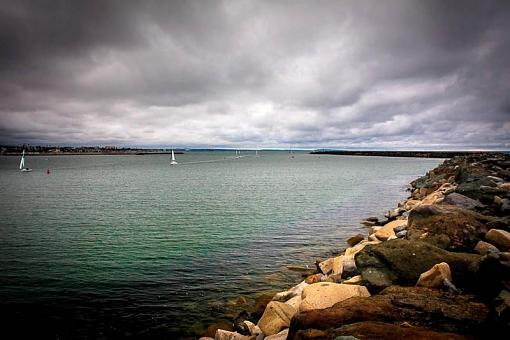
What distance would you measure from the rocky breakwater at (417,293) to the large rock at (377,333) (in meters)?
0.02

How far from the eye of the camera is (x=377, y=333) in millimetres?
5504

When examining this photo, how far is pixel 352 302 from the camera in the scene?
7.04 m

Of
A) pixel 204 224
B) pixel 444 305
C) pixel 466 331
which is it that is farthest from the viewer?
pixel 204 224

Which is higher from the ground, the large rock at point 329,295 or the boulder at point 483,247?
the boulder at point 483,247

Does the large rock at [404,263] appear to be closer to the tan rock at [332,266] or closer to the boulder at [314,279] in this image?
the tan rock at [332,266]

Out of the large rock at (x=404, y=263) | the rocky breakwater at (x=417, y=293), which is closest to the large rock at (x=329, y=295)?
the rocky breakwater at (x=417, y=293)

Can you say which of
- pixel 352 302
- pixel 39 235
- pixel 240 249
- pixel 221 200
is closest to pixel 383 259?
pixel 352 302

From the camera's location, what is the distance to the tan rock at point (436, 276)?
7602mm

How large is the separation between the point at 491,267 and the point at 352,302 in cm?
290

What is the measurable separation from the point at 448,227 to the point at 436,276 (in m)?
4.11

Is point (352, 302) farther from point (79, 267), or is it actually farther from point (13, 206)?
point (13, 206)

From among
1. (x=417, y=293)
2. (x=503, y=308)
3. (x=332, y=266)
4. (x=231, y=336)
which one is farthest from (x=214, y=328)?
(x=503, y=308)

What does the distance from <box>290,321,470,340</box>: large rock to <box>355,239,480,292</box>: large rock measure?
2.91 m

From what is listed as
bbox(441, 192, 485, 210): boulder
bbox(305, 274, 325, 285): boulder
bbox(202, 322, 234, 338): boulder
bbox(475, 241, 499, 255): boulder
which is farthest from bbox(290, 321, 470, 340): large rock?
bbox(441, 192, 485, 210): boulder
